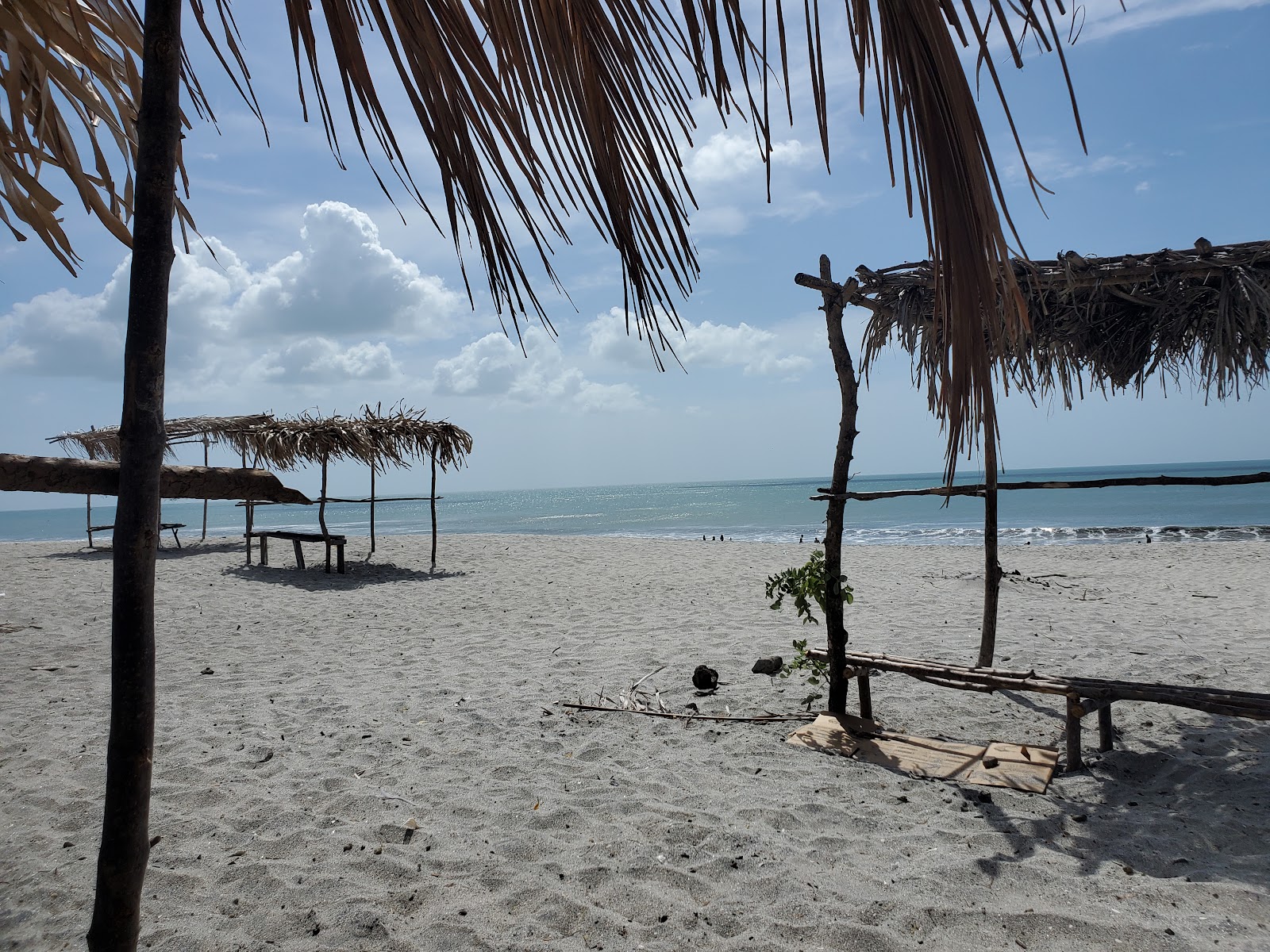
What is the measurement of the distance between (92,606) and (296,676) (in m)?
4.46

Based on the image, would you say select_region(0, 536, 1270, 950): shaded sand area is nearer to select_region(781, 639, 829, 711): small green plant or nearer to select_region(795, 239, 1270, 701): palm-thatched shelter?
select_region(781, 639, 829, 711): small green plant

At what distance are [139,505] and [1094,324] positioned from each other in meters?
5.41

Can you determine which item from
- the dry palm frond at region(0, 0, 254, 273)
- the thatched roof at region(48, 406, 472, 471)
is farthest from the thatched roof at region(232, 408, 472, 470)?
the dry palm frond at region(0, 0, 254, 273)

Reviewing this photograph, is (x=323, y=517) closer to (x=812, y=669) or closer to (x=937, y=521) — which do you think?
(x=812, y=669)

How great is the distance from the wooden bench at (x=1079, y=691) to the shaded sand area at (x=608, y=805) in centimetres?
19

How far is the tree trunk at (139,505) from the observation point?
1.02 meters

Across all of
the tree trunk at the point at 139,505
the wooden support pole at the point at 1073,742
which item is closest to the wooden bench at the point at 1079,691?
the wooden support pole at the point at 1073,742

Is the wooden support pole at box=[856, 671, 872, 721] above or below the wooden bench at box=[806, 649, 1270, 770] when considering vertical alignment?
below

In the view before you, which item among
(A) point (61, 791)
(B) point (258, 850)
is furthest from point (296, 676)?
(B) point (258, 850)

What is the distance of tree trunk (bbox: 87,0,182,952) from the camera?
1021 millimetres

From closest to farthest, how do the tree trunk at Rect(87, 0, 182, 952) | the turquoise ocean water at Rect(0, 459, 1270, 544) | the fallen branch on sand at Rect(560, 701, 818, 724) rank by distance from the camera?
the tree trunk at Rect(87, 0, 182, 952), the fallen branch on sand at Rect(560, 701, 818, 724), the turquoise ocean water at Rect(0, 459, 1270, 544)

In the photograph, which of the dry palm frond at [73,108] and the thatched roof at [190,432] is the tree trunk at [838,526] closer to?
the dry palm frond at [73,108]

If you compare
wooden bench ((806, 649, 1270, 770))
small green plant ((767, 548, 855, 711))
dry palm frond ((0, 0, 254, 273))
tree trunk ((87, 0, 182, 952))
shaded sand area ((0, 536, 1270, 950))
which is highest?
dry palm frond ((0, 0, 254, 273))

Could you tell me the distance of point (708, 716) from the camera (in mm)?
4305
